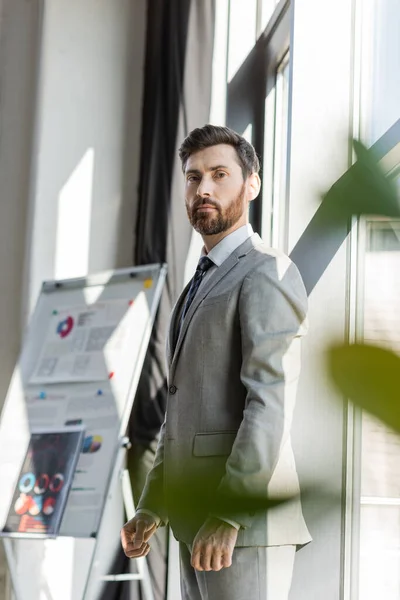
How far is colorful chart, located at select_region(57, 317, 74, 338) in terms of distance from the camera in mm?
3596

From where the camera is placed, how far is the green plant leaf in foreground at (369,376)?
7.0 inches

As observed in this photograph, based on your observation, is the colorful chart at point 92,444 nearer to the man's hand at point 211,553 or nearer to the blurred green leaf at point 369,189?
the man's hand at point 211,553

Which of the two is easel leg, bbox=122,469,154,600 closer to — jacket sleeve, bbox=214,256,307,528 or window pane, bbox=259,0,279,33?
jacket sleeve, bbox=214,256,307,528

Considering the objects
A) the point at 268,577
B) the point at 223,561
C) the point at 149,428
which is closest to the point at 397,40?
the point at 223,561

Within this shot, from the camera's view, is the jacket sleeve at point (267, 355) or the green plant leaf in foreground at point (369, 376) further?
the jacket sleeve at point (267, 355)

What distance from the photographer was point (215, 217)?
1.92m

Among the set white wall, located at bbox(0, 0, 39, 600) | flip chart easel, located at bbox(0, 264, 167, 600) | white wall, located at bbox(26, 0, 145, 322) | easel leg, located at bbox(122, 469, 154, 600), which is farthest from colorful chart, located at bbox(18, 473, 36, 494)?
white wall, located at bbox(26, 0, 145, 322)

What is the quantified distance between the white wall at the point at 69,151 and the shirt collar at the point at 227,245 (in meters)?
2.19

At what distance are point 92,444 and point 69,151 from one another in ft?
4.85

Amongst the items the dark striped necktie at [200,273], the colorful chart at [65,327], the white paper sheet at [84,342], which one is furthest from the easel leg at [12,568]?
the dark striped necktie at [200,273]

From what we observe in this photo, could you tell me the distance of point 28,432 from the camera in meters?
3.47

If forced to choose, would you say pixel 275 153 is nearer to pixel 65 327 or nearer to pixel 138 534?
pixel 65 327

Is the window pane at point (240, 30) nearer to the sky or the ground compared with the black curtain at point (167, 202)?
nearer to the sky

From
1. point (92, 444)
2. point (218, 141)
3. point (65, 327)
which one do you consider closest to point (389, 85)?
point (218, 141)
